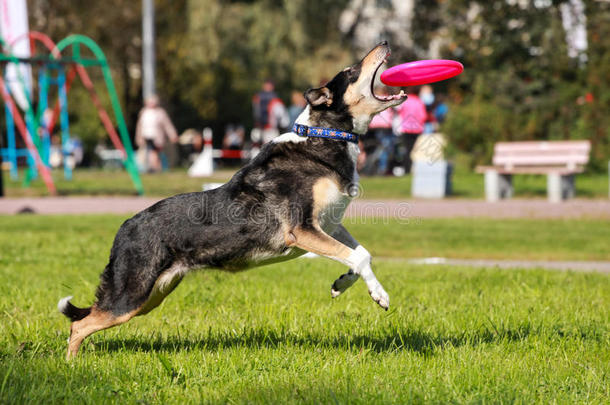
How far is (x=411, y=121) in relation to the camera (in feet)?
56.5

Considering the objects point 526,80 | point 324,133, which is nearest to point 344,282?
point 324,133

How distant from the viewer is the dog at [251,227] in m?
4.62

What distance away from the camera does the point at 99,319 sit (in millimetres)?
4668

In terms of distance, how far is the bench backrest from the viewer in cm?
1822

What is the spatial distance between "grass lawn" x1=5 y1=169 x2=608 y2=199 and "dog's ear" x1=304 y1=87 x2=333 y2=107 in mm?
11864

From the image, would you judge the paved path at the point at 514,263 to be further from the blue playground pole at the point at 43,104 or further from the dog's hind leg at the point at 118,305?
the blue playground pole at the point at 43,104

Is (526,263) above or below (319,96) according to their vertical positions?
below

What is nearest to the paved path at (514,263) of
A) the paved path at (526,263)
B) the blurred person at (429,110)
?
the paved path at (526,263)

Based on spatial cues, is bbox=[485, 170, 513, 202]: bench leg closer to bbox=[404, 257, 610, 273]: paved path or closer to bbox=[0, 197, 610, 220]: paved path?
bbox=[0, 197, 610, 220]: paved path

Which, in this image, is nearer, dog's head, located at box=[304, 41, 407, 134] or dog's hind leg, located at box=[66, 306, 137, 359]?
dog's hind leg, located at box=[66, 306, 137, 359]

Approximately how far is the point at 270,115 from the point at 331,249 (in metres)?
21.1

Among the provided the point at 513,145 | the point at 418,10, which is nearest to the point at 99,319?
the point at 513,145

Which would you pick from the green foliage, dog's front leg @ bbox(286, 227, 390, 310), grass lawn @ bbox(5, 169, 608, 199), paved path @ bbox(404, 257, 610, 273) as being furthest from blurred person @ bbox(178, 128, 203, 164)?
dog's front leg @ bbox(286, 227, 390, 310)

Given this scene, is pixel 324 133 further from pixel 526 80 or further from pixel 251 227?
pixel 526 80
